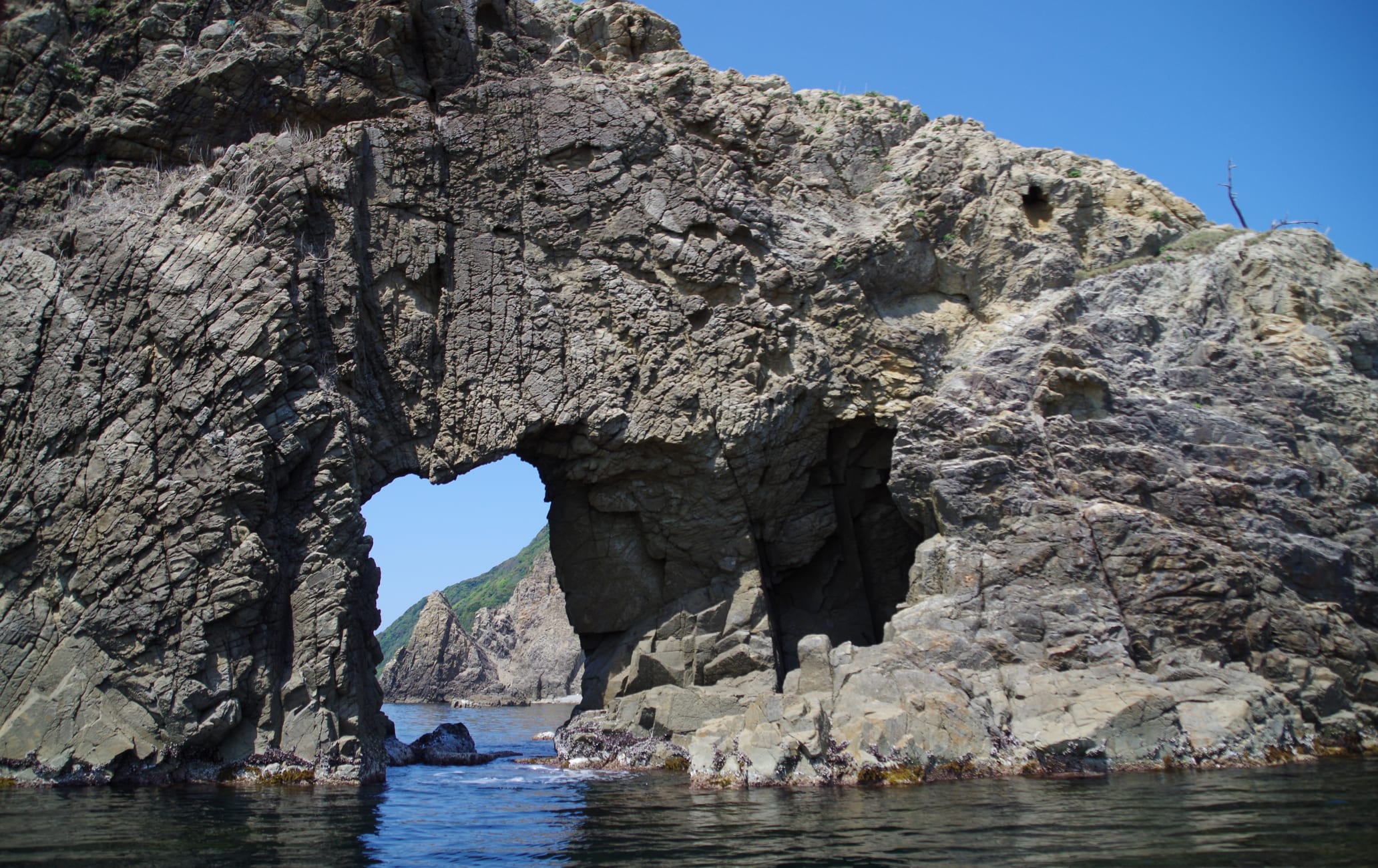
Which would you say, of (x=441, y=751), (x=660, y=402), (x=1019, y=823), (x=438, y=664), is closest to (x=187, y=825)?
(x=1019, y=823)

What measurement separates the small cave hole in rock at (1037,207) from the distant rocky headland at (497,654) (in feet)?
168

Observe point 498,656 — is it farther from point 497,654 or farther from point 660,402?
point 660,402

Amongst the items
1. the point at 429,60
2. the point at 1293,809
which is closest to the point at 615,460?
the point at 429,60

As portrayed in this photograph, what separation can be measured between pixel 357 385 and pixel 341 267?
2942mm

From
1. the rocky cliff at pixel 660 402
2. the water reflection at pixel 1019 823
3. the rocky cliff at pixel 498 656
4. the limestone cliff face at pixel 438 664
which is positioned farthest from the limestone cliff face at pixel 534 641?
the water reflection at pixel 1019 823

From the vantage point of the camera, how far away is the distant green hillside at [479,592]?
125m

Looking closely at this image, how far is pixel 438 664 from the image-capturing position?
7375 cm

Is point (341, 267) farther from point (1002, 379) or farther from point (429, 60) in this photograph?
point (1002, 379)

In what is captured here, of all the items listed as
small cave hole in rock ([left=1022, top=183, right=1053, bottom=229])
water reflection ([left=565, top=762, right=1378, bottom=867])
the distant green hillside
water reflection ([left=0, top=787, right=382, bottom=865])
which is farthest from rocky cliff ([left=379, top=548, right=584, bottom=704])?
water reflection ([left=565, top=762, right=1378, bottom=867])

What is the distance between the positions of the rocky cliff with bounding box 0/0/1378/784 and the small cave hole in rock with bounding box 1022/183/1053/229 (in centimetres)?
22

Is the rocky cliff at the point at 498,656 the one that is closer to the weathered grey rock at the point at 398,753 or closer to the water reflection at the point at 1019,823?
the weathered grey rock at the point at 398,753

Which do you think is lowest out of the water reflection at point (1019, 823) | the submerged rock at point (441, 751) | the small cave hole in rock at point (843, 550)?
the submerged rock at point (441, 751)

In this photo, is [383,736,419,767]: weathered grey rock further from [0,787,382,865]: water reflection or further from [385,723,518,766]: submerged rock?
[0,787,382,865]: water reflection

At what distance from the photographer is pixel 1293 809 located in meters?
12.3
